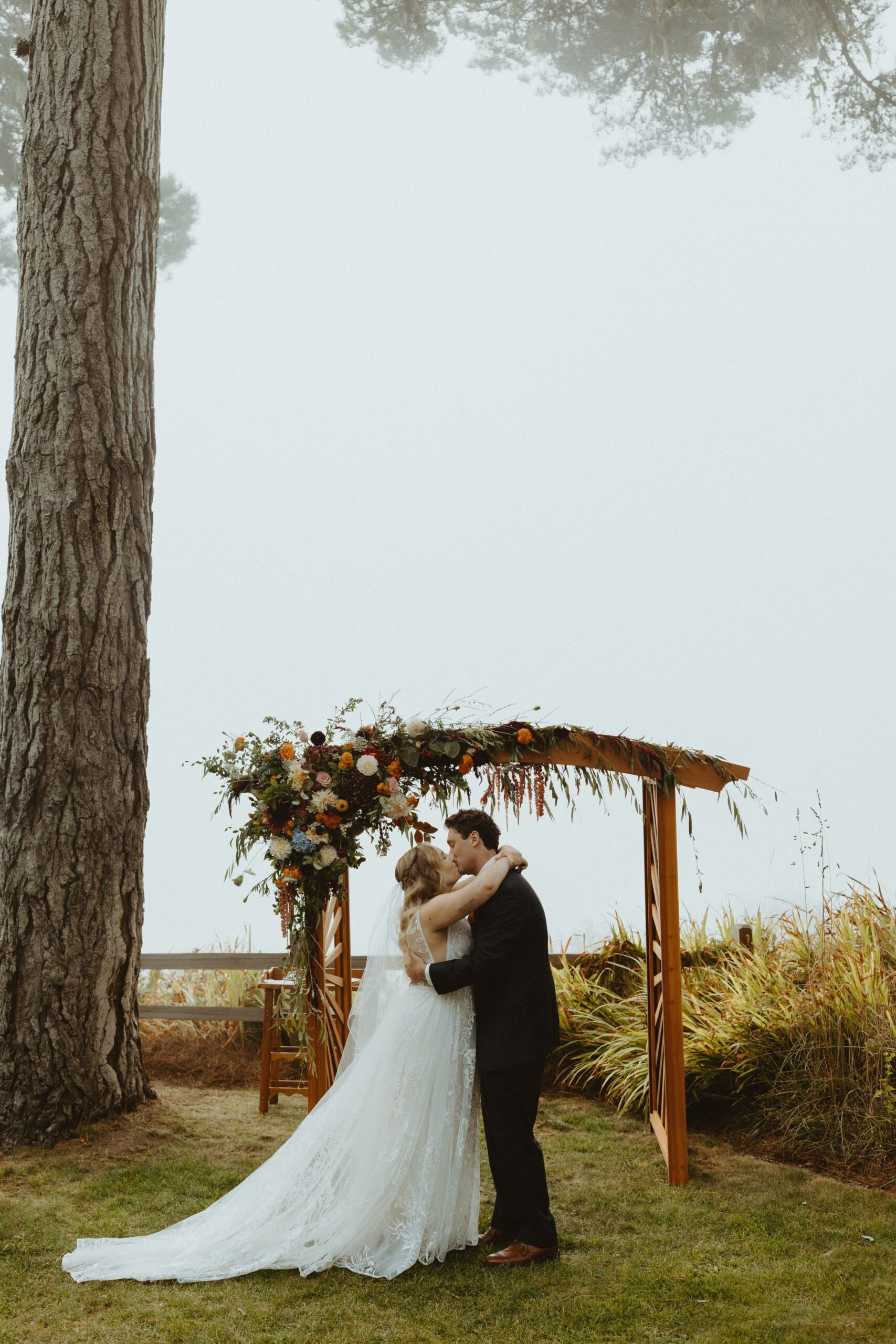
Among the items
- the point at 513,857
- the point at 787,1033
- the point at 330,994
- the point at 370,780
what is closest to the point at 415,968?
the point at 513,857

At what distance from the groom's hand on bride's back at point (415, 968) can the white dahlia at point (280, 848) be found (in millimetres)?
987

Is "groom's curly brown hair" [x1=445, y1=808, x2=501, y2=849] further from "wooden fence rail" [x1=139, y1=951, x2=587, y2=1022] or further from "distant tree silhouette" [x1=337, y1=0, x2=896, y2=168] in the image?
"distant tree silhouette" [x1=337, y1=0, x2=896, y2=168]

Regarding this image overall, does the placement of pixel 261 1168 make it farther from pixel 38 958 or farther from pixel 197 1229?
pixel 38 958

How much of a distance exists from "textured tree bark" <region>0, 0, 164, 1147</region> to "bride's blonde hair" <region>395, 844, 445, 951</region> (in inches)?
100

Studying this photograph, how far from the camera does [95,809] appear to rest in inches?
256

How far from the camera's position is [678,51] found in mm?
13852

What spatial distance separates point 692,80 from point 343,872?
13.0 m

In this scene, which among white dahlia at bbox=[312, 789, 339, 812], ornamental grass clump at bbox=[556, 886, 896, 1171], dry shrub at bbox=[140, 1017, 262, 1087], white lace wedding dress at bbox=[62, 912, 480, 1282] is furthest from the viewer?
dry shrub at bbox=[140, 1017, 262, 1087]

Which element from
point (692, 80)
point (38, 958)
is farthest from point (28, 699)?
point (692, 80)

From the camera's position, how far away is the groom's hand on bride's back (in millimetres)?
4664

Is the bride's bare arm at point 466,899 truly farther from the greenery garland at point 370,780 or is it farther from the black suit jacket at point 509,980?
the greenery garland at point 370,780

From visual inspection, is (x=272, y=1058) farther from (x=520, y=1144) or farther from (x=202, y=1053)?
(x=520, y=1144)

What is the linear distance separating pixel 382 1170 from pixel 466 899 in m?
1.16

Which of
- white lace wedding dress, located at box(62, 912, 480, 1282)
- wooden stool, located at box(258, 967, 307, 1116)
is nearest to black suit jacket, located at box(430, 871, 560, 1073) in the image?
white lace wedding dress, located at box(62, 912, 480, 1282)
